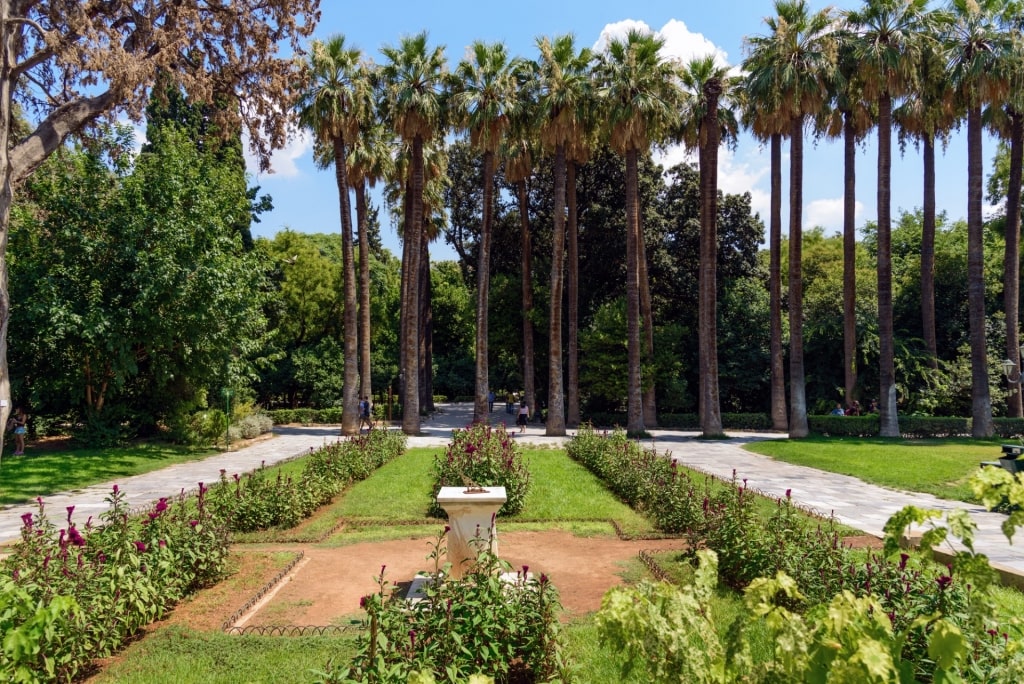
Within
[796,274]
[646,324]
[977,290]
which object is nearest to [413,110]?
[646,324]

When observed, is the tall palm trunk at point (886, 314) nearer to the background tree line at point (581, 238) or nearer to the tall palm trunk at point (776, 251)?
the background tree line at point (581, 238)

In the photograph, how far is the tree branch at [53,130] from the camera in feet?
38.3

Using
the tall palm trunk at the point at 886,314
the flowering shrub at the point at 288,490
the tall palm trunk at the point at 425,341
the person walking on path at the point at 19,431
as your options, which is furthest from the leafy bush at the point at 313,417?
the tall palm trunk at the point at 886,314

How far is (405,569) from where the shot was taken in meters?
7.39

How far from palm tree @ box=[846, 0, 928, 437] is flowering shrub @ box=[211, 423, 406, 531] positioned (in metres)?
18.6

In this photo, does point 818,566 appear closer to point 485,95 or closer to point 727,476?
point 727,476

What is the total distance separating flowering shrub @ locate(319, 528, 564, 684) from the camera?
3.74 m

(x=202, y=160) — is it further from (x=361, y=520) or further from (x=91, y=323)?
(x=361, y=520)

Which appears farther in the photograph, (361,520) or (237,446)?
(237,446)

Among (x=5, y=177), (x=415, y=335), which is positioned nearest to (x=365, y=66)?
(x=415, y=335)

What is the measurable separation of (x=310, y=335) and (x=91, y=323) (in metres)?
20.3

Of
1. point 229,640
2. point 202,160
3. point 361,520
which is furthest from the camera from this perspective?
point 202,160

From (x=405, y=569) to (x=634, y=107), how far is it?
1892 centimetres

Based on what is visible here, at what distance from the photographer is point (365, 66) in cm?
2462
